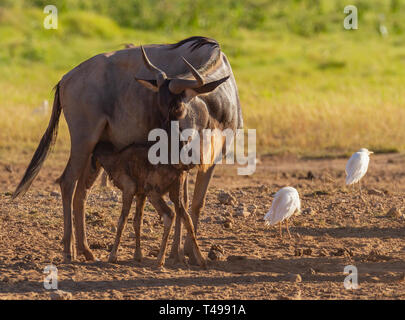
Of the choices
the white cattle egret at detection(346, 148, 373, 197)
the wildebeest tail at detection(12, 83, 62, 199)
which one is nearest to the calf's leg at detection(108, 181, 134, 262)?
the wildebeest tail at detection(12, 83, 62, 199)

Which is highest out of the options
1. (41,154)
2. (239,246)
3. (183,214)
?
(41,154)

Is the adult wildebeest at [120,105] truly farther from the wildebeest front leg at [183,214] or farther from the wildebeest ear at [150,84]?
the wildebeest front leg at [183,214]

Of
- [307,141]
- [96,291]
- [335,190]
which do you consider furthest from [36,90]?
[96,291]

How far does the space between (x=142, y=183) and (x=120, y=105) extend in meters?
0.70

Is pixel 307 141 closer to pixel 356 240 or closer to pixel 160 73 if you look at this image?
pixel 356 240

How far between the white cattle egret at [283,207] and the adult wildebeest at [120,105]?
2.95 feet

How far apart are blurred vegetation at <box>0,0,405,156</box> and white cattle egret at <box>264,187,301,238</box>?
5.43 metres

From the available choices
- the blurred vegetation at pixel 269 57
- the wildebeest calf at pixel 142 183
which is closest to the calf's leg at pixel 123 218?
the wildebeest calf at pixel 142 183

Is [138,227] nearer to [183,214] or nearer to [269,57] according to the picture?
[183,214]

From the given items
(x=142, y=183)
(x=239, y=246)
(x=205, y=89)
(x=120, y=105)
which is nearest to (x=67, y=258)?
(x=142, y=183)

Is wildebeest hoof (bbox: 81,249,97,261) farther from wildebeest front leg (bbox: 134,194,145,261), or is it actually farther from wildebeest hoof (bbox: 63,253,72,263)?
wildebeest front leg (bbox: 134,194,145,261)

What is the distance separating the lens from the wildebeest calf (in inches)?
264

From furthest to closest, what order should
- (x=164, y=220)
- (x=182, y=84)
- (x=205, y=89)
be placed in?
1. (x=164, y=220)
2. (x=205, y=89)
3. (x=182, y=84)

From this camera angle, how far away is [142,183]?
693 centimetres
